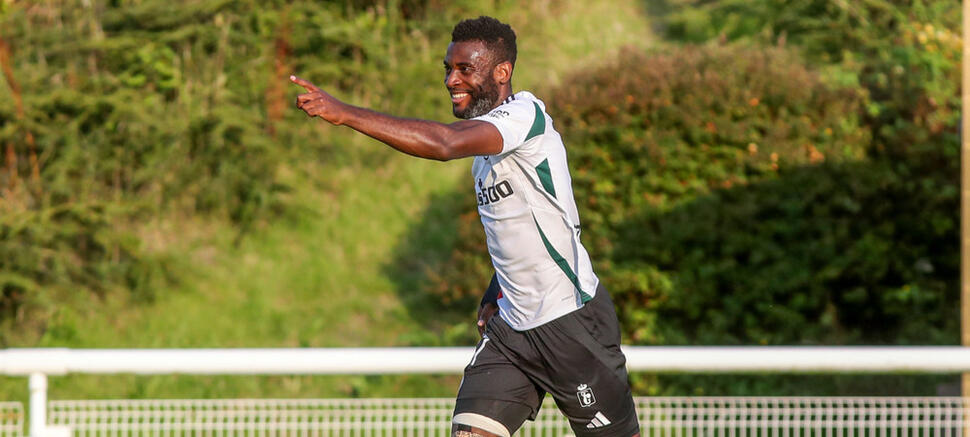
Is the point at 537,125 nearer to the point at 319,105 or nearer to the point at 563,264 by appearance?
the point at 563,264

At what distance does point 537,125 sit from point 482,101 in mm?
253

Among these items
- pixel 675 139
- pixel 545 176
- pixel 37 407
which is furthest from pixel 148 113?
pixel 545 176

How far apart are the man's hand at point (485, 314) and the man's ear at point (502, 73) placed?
90cm

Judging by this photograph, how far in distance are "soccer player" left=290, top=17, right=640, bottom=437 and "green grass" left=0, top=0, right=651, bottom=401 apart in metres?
5.25

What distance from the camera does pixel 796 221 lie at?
9070 millimetres

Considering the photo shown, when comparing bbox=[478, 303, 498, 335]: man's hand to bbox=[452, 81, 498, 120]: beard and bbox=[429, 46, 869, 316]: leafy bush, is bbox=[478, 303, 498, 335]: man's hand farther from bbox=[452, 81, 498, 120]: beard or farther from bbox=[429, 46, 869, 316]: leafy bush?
bbox=[429, 46, 869, 316]: leafy bush

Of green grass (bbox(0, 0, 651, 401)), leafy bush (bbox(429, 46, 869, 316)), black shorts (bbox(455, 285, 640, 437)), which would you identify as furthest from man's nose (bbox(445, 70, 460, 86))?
green grass (bbox(0, 0, 651, 401))

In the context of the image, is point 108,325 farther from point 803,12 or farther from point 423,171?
point 803,12

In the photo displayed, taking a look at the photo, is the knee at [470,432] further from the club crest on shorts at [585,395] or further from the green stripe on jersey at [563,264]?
the green stripe on jersey at [563,264]

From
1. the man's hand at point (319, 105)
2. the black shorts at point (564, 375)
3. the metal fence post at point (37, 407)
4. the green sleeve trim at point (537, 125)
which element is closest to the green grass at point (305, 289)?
the metal fence post at point (37, 407)

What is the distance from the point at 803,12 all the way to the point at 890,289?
4.44 m

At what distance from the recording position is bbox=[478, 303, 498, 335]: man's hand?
13.5 ft

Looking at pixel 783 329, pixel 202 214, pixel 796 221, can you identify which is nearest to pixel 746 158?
pixel 796 221

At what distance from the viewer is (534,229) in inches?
148
